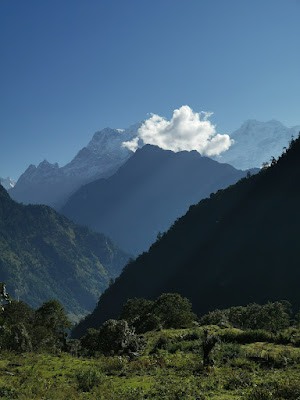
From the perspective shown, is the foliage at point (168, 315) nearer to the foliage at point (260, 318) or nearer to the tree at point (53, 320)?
the foliage at point (260, 318)

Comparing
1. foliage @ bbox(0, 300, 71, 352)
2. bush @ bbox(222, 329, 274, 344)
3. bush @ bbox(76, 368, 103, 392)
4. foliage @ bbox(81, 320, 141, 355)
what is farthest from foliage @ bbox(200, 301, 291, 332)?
bush @ bbox(76, 368, 103, 392)

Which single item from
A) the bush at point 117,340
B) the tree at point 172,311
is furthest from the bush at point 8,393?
the tree at point 172,311

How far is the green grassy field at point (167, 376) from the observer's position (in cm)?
1742

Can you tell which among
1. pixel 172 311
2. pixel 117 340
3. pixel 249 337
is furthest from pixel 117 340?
pixel 172 311

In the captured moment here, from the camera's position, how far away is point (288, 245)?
16088 centimetres

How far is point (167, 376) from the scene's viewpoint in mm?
22125

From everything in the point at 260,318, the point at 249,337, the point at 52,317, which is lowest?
the point at 52,317

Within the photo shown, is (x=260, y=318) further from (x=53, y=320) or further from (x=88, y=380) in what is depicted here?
(x=88, y=380)

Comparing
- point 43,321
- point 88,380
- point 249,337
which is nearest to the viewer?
point 88,380

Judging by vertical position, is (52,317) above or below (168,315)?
below

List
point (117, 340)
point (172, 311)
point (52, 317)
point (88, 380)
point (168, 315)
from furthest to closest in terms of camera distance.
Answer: point (172, 311)
point (168, 315)
point (52, 317)
point (117, 340)
point (88, 380)

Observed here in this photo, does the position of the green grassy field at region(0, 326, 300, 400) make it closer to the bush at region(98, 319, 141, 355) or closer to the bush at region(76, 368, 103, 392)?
the bush at region(76, 368, 103, 392)

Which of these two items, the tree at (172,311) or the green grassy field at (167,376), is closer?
the green grassy field at (167,376)

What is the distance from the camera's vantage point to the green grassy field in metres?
17.4
